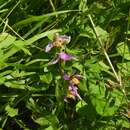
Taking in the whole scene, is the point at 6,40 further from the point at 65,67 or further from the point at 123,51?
the point at 123,51

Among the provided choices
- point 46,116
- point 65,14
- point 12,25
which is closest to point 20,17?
point 12,25

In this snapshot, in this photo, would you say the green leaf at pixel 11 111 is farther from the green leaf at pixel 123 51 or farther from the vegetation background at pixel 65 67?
the green leaf at pixel 123 51

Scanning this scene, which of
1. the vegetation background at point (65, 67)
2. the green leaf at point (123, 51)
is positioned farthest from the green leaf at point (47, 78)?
the green leaf at point (123, 51)

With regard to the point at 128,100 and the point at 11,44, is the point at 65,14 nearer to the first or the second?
the point at 11,44

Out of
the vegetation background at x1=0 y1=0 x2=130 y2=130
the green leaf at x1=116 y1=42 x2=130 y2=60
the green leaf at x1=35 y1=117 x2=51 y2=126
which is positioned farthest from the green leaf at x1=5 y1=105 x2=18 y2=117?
the green leaf at x1=116 y1=42 x2=130 y2=60

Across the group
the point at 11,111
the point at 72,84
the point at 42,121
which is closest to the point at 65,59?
the point at 72,84

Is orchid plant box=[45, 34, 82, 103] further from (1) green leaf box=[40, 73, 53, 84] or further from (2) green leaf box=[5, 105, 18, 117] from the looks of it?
(2) green leaf box=[5, 105, 18, 117]

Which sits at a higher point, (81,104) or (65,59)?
(65,59)

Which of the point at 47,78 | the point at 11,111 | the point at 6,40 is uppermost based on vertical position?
the point at 6,40
